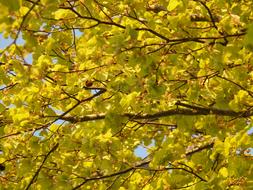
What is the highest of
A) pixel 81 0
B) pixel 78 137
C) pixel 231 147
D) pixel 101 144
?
pixel 81 0

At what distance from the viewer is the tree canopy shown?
16.9 feet

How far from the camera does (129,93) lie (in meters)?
6.12

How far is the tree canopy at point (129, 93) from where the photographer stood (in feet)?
16.9

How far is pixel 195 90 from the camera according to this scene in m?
5.70

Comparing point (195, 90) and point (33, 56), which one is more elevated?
point (33, 56)

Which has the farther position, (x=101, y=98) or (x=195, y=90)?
(x=101, y=98)

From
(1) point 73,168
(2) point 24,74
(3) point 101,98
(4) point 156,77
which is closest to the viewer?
(2) point 24,74

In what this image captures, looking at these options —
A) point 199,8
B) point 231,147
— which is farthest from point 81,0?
point 231,147

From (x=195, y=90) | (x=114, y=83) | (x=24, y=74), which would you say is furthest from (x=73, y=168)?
(x=24, y=74)

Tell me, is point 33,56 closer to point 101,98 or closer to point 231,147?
point 101,98

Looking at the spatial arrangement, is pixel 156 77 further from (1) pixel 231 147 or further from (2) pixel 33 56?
(2) pixel 33 56

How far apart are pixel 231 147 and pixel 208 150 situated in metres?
1.25

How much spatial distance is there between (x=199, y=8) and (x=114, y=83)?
1.26 meters

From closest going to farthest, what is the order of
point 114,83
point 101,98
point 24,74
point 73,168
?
point 24,74 → point 114,83 → point 101,98 → point 73,168
